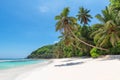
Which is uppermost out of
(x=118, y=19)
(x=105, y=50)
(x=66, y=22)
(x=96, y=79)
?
(x=66, y=22)

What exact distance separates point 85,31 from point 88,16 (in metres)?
3.26

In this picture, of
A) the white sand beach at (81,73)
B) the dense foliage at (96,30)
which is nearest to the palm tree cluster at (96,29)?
the dense foliage at (96,30)

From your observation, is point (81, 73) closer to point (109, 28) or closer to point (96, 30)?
point (109, 28)

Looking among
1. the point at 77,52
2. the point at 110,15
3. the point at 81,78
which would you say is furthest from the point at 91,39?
the point at 81,78

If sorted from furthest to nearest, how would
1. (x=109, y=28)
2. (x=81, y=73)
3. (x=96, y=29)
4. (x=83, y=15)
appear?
(x=83, y=15) → (x=96, y=29) → (x=109, y=28) → (x=81, y=73)

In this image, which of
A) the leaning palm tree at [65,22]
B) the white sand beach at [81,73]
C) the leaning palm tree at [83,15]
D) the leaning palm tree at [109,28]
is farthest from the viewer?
the leaning palm tree at [83,15]

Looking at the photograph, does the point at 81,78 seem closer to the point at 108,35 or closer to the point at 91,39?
the point at 108,35

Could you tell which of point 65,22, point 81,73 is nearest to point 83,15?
point 65,22

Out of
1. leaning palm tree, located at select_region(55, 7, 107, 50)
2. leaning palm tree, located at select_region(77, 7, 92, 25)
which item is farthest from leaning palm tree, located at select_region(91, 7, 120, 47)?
leaning palm tree, located at select_region(77, 7, 92, 25)

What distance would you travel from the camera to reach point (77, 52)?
54.3 metres

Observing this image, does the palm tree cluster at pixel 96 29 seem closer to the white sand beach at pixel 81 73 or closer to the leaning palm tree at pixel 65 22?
the leaning palm tree at pixel 65 22

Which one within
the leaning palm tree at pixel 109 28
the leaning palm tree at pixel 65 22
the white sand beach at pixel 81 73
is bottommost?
the white sand beach at pixel 81 73

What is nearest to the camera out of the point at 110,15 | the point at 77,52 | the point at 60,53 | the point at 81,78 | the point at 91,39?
the point at 81,78

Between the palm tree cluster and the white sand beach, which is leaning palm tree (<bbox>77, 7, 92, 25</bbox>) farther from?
the white sand beach
